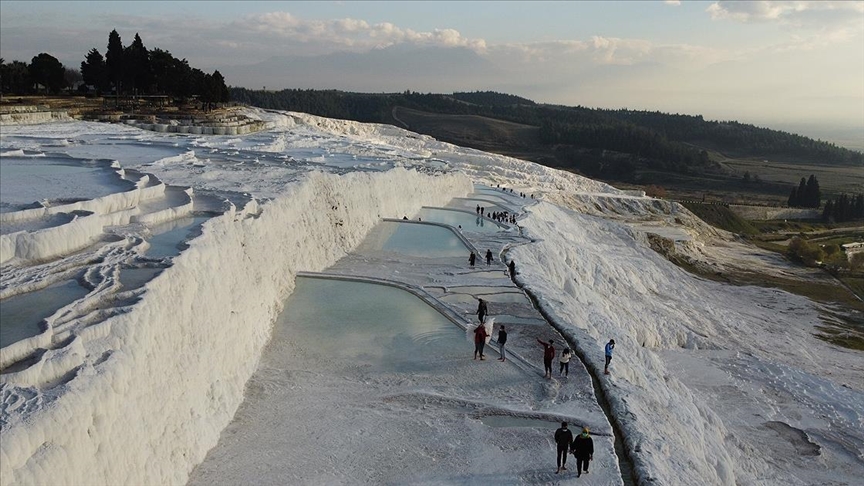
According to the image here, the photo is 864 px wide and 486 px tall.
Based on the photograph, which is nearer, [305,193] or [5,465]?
[5,465]

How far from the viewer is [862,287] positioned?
103 feet

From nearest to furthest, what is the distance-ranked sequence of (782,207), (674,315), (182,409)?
(182,409) < (674,315) < (782,207)

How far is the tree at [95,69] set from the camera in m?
38.4

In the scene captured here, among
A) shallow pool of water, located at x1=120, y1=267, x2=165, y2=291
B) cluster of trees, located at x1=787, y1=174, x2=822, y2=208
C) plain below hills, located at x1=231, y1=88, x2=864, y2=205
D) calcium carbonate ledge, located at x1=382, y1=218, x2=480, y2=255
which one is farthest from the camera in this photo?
plain below hills, located at x1=231, y1=88, x2=864, y2=205

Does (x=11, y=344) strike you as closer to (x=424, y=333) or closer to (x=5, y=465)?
(x=5, y=465)

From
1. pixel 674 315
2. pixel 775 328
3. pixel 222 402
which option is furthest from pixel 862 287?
pixel 222 402

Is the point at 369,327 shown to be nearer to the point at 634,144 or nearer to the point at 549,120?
the point at 634,144

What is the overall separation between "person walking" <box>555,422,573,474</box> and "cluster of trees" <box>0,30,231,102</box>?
3796 cm

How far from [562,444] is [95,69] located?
1601 inches

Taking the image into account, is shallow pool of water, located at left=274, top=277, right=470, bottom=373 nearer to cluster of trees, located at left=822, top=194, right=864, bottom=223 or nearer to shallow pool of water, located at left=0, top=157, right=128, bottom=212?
shallow pool of water, located at left=0, top=157, right=128, bottom=212

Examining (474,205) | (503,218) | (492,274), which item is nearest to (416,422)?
(492,274)

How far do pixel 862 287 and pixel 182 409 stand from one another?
34.6 metres

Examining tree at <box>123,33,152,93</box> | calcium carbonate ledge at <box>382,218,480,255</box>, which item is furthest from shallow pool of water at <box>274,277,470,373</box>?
tree at <box>123,33,152,93</box>

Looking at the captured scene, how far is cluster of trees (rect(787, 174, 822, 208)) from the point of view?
58.4m
